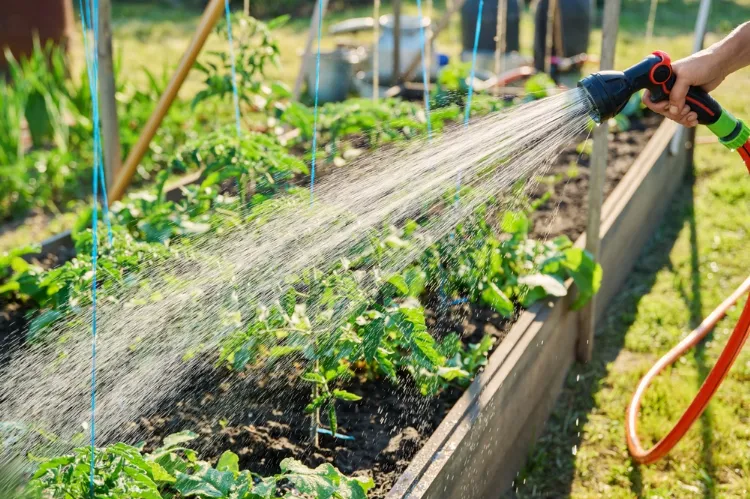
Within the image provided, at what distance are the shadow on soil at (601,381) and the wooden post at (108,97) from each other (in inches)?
77.8

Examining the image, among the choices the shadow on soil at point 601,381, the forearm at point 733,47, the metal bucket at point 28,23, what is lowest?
the shadow on soil at point 601,381

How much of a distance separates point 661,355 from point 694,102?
5.15 ft

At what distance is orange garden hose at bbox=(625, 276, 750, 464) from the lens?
2393 millimetres

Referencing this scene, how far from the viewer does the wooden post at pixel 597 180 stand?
2.89 meters

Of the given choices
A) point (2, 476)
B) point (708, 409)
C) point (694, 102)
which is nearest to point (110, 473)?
point (2, 476)

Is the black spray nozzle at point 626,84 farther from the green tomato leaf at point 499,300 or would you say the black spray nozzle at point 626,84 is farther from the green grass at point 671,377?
the green grass at point 671,377

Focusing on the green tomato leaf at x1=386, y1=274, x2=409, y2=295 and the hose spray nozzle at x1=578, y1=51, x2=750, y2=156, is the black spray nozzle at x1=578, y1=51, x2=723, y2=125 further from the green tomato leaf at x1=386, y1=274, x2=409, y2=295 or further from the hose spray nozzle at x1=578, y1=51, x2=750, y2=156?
the green tomato leaf at x1=386, y1=274, x2=409, y2=295

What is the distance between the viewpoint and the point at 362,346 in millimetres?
2117

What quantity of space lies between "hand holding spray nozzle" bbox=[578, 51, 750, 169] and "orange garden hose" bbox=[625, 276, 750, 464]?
0.57m

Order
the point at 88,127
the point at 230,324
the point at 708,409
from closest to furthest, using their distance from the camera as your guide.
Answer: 1. the point at 230,324
2. the point at 708,409
3. the point at 88,127

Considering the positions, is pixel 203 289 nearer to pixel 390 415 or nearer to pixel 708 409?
pixel 390 415

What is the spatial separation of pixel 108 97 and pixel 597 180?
6.15 ft

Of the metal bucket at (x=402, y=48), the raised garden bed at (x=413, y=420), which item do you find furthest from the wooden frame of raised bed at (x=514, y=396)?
the metal bucket at (x=402, y=48)

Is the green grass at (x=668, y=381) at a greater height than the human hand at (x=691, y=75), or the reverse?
the human hand at (x=691, y=75)
